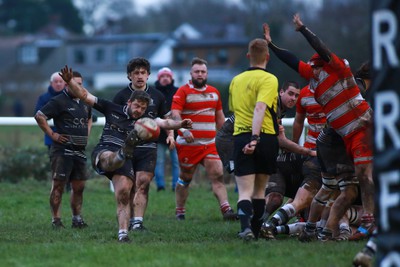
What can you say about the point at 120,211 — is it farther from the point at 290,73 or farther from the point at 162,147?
the point at 290,73

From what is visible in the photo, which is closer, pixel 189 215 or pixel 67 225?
pixel 67 225

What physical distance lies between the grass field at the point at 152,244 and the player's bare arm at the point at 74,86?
61.5 inches

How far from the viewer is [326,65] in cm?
1068

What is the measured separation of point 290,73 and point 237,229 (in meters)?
34.9

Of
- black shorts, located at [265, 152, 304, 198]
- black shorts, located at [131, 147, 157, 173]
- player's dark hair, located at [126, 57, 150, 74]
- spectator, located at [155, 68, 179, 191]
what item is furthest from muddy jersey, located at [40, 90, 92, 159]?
spectator, located at [155, 68, 179, 191]

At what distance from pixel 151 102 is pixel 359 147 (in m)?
2.91

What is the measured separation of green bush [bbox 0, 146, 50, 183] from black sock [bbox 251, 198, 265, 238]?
8.99m

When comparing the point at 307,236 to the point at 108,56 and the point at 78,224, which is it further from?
the point at 108,56

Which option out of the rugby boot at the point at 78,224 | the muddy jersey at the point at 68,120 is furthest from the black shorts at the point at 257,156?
the muddy jersey at the point at 68,120

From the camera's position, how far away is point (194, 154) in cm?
1442

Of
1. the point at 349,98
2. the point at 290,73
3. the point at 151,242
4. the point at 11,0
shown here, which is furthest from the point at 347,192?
the point at 11,0

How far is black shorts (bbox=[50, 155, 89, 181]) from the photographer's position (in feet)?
44.0

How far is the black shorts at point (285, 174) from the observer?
12453mm

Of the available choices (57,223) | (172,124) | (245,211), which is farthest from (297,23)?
(57,223)
